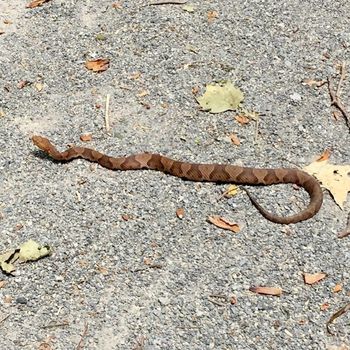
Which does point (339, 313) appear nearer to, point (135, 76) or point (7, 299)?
point (7, 299)

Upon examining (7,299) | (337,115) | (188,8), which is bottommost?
(7,299)

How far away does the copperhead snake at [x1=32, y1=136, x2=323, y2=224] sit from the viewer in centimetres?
463

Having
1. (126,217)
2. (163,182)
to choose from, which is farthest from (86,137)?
(126,217)

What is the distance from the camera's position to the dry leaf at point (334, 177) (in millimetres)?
4596

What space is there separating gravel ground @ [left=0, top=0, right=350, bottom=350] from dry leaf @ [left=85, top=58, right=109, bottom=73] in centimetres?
7

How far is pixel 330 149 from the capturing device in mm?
4930

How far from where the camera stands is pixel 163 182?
15.4 ft

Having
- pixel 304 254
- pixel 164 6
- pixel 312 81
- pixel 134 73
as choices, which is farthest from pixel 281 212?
pixel 164 6

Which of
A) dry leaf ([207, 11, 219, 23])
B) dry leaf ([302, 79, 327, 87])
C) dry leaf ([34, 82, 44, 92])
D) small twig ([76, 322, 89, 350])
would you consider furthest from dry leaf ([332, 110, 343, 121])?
small twig ([76, 322, 89, 350])

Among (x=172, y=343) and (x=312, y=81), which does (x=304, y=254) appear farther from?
(x=312, y=81)

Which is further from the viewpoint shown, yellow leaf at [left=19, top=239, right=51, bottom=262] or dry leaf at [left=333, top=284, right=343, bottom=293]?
yellow leaf at [left=19, top=239, right=51, bottom=262]

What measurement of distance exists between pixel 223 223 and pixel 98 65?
196 centimetres

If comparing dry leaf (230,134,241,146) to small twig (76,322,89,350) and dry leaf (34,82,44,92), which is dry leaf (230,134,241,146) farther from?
small twig (76,322,89,350)

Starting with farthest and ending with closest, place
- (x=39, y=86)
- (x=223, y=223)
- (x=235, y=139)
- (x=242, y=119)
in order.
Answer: (x=39, y=86), (x=242, y=119), (x=235, y=139), (x=223, y=223)
